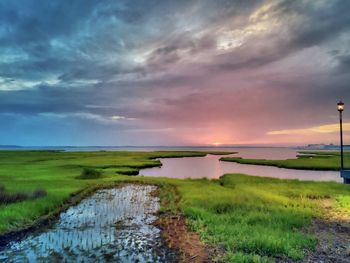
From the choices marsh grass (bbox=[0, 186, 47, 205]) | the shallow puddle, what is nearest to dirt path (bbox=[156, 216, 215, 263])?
the shallow puddle

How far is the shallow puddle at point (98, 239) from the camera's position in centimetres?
1030

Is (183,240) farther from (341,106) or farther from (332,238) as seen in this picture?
(341,106)

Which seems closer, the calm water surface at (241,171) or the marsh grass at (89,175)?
the marsh grass at (89,175)

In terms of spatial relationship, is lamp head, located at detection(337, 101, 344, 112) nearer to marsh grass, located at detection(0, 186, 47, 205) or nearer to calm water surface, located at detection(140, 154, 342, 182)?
calm water surface, located at detection(140, 154, 342, 182)

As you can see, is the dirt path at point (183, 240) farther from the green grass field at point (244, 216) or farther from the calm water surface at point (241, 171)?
the calm water surface at point (241, 171)

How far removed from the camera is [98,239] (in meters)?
12.2

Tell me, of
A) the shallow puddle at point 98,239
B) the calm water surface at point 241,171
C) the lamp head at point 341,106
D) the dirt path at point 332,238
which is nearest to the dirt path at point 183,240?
the shallow puddle at point 98,239

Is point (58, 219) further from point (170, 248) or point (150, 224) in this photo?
point (170, 248)

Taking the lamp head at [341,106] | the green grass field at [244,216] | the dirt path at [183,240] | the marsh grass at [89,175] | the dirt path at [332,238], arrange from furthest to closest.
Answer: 1. the marsh grass at [89,175]
2. the lamp head at [341,106]
3. the green grass field at [244,216]
4. the dirt path at [183,240]
5. the dirt path at [332,238]

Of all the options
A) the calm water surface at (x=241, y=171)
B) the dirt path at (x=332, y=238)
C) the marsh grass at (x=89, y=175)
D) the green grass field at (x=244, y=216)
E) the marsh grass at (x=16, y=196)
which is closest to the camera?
the dirt path at (x=332, y=238)

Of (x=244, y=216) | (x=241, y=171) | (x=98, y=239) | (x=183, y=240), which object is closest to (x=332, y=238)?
(x=244, y=216)

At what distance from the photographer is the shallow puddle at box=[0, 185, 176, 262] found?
10297 millimetres

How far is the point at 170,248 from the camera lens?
36.6 feet

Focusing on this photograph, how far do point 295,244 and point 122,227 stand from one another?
7.83m
